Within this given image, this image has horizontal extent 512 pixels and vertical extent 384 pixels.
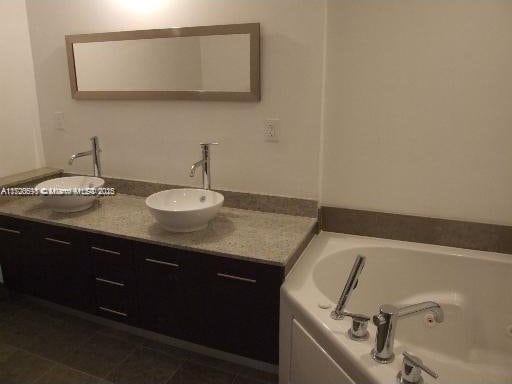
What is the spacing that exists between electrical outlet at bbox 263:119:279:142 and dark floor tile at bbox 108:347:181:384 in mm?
1239

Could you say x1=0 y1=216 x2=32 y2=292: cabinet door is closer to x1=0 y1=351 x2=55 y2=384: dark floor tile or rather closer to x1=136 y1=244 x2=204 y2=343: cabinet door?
x1=0 y1=351 x2=55 y2=384: dark floor tile

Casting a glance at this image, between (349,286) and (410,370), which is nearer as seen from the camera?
(410,370)

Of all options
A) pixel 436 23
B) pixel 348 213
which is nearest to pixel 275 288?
pixel 348 213

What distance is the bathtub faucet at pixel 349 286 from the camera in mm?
1330

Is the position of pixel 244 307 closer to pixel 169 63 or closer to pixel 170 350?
pixel 170 350

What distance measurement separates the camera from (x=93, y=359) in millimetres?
2002

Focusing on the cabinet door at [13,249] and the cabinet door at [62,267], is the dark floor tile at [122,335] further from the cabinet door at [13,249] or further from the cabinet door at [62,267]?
the cabinet door at [13,249]

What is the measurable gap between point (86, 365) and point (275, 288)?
1088 millimetres

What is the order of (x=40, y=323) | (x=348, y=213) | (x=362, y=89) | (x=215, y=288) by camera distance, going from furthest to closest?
(x=40, y=323) → (x=348, y=213) → (x=362, y=89) → (x=215, y=288)

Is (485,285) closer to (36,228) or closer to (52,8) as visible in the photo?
(36,228)

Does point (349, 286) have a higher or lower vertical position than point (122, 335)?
higher

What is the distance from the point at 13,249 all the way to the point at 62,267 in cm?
38

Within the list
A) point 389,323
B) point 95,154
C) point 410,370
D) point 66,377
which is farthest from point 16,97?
point 410,370

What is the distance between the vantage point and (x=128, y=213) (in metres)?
2.17
